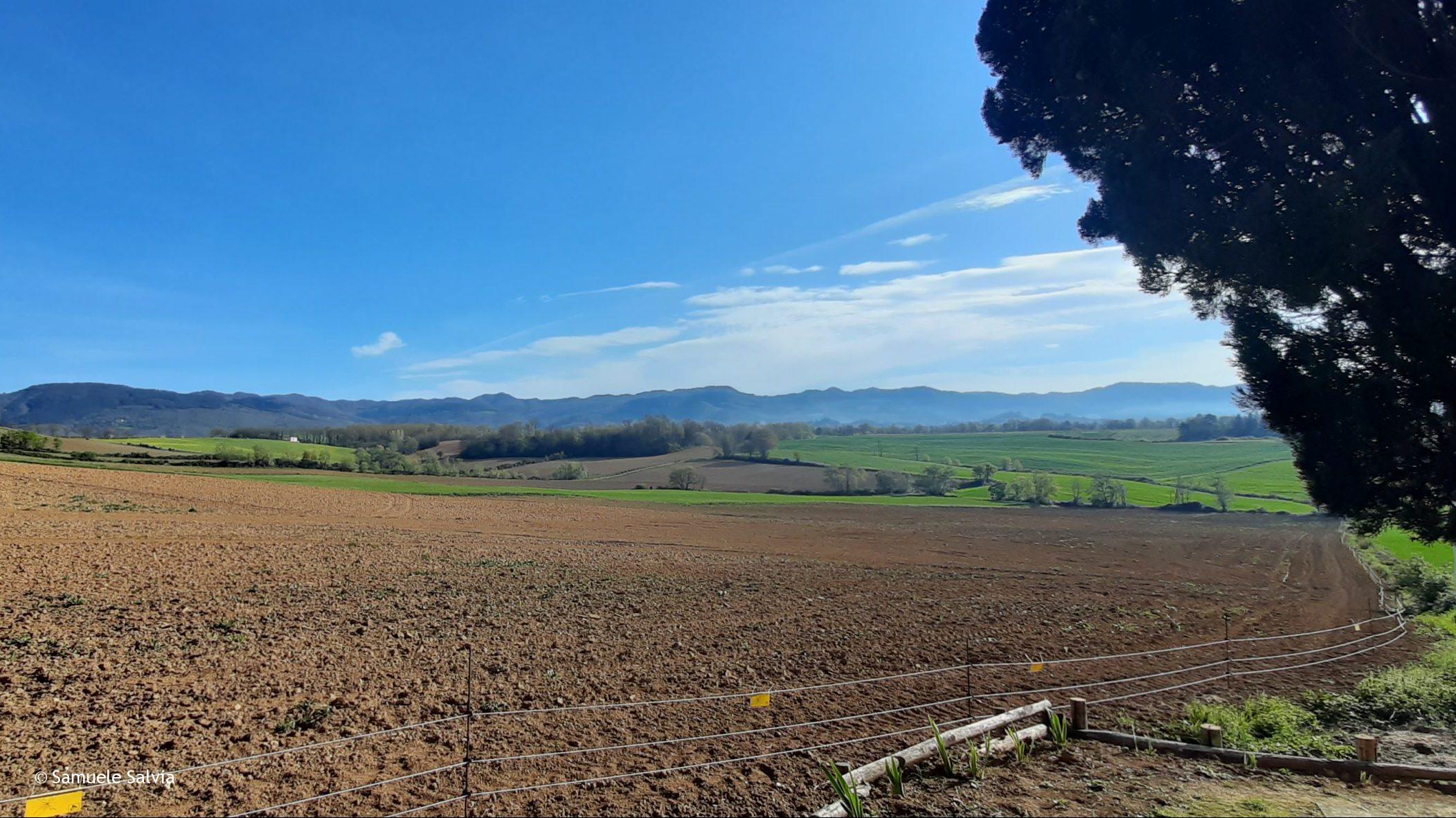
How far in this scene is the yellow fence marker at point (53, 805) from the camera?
4.71 metres

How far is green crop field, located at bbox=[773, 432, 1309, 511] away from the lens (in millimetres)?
80500

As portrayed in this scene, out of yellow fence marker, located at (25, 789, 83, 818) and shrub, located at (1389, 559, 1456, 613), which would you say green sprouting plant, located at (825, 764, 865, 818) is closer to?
yellow fence marker, located at (25, 789, 83, 818)

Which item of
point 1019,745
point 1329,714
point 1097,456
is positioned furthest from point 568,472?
point 1097,456

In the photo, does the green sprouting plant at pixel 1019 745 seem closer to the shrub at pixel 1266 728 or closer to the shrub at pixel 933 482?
the shrub at pixel 1266 728

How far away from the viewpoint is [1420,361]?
7.83m

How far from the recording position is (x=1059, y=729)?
265 inches

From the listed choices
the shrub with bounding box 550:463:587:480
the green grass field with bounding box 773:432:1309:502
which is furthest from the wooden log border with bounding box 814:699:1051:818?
the green grass field with bounding box 773:432:1309:502

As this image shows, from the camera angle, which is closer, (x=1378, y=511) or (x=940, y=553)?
(x=1378, y=511)

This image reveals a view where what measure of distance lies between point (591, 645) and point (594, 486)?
186 ft

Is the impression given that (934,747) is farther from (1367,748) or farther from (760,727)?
(1367,748)

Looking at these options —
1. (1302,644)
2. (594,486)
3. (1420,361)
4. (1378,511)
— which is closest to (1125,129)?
(1420,361)

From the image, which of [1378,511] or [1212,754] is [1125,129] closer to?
[1378,511]

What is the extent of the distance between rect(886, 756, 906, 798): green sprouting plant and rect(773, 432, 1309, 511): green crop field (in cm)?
7985

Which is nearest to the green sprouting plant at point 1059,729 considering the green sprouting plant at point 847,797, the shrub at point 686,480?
the green sprouting plant at point 847,797
